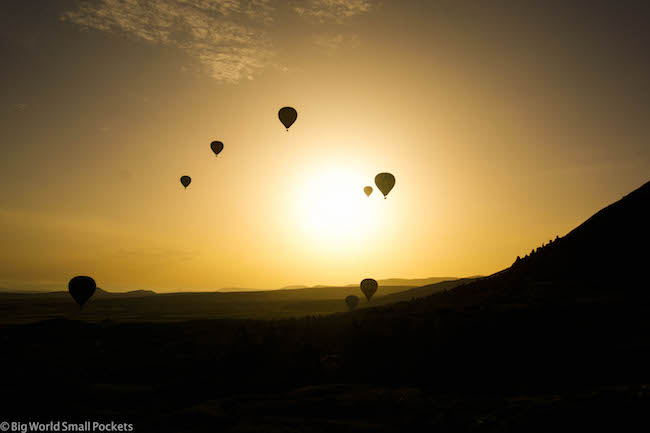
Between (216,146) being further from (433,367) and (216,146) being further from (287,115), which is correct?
(433,367)

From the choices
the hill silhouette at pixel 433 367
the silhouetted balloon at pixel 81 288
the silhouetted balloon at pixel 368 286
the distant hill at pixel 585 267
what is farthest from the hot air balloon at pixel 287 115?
the silhouetted balloon at pixel 81 288

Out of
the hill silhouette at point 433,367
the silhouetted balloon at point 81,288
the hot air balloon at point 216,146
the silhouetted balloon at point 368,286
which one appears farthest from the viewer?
the silhouetted balloon at point 368,286

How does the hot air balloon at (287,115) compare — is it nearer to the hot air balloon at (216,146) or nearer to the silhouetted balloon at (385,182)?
the hot air balloon at (216,146)

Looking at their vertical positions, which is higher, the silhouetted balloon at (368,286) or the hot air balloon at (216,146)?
the hot air balloon at (216,146)

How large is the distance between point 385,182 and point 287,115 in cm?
1340

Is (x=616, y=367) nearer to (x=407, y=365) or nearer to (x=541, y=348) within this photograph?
(x=541, y=348)

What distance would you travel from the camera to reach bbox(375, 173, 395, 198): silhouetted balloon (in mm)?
54125

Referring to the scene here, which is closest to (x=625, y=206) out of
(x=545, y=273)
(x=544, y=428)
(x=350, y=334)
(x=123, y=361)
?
(x=545, y=273)

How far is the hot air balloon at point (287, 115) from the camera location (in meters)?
53.6

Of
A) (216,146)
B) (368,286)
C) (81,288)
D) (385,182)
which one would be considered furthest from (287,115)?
(81,288)

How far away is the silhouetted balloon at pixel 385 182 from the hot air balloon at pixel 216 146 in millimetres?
20890

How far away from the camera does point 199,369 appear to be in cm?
2383

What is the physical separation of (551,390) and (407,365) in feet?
20.7

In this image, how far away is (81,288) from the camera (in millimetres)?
58000
